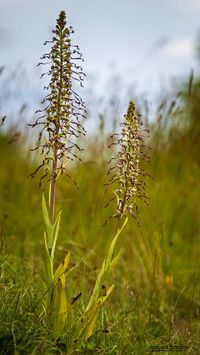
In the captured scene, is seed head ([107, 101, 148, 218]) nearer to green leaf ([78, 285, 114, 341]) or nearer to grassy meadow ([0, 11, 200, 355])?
grassy meadow ([0, 11, 200, 355])

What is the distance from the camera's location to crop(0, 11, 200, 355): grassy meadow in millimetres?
2932

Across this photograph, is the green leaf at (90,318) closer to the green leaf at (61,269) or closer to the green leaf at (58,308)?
the green leaf at (58,308)

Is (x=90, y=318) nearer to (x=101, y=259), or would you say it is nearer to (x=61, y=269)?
(x=61, y=269)

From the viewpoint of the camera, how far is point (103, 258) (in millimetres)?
4895

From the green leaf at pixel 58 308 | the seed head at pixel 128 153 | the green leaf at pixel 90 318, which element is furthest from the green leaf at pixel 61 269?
the seed head at pixel 128 153

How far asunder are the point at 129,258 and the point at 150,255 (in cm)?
19

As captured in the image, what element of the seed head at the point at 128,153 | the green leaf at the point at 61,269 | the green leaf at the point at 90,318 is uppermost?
the seed head at the point at 128,153

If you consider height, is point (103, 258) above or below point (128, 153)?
below

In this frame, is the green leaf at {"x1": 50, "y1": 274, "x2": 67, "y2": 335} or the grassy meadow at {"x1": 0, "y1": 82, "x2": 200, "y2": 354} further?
the grassy meadow at {"x1": 0, "y1": 82, "x2": 200, "y2": 354}

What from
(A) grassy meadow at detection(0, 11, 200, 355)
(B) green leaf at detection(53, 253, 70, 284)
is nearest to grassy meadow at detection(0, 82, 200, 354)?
(A) grassy meadow at detection(0, 11, 200, 355)

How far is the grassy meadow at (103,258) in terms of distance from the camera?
9.62ft

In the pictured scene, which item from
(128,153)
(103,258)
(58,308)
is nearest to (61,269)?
(58,308)

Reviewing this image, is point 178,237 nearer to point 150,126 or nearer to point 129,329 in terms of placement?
point 150,126

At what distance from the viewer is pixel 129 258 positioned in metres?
5.05
